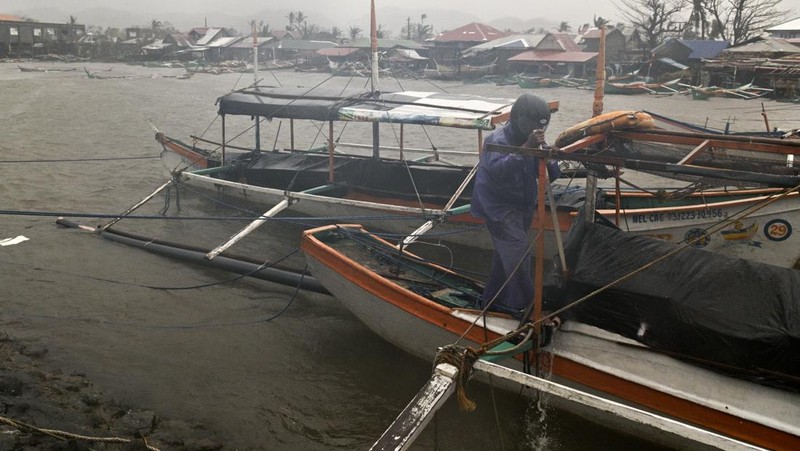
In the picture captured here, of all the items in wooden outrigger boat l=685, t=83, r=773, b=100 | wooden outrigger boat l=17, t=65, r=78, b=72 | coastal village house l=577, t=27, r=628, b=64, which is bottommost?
wooden outrigger boat l=685, t=83, r=773, b=100

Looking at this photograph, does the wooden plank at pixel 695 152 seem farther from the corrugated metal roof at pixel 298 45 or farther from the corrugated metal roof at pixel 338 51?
the corrugated metal roof at pixel 298 45

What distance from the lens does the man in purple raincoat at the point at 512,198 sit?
502cm

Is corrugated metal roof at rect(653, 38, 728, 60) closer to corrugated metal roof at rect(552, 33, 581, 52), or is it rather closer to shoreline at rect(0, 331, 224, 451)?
corrugated metal roof at rect(552, 33, 581, 52)

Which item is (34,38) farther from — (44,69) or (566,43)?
(566,43)

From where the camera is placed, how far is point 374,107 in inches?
348

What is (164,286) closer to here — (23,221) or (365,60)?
(23,221)

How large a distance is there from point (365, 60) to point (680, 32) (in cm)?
2439

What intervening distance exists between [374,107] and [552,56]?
3507 cm

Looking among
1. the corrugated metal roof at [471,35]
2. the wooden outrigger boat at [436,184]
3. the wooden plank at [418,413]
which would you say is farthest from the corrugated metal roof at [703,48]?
the wooden plank at [418,413]

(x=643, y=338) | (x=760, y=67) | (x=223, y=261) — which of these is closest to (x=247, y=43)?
(x=760, y=67)

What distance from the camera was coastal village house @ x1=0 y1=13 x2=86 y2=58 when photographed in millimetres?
54844

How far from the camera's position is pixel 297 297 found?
7.60m

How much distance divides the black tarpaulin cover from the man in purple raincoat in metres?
0.43

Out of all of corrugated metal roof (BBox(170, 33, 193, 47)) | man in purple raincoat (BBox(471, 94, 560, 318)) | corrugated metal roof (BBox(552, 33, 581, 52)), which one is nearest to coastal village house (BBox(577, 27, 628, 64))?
corrugated metal roof (BBox(552, 33, 581, 52))
